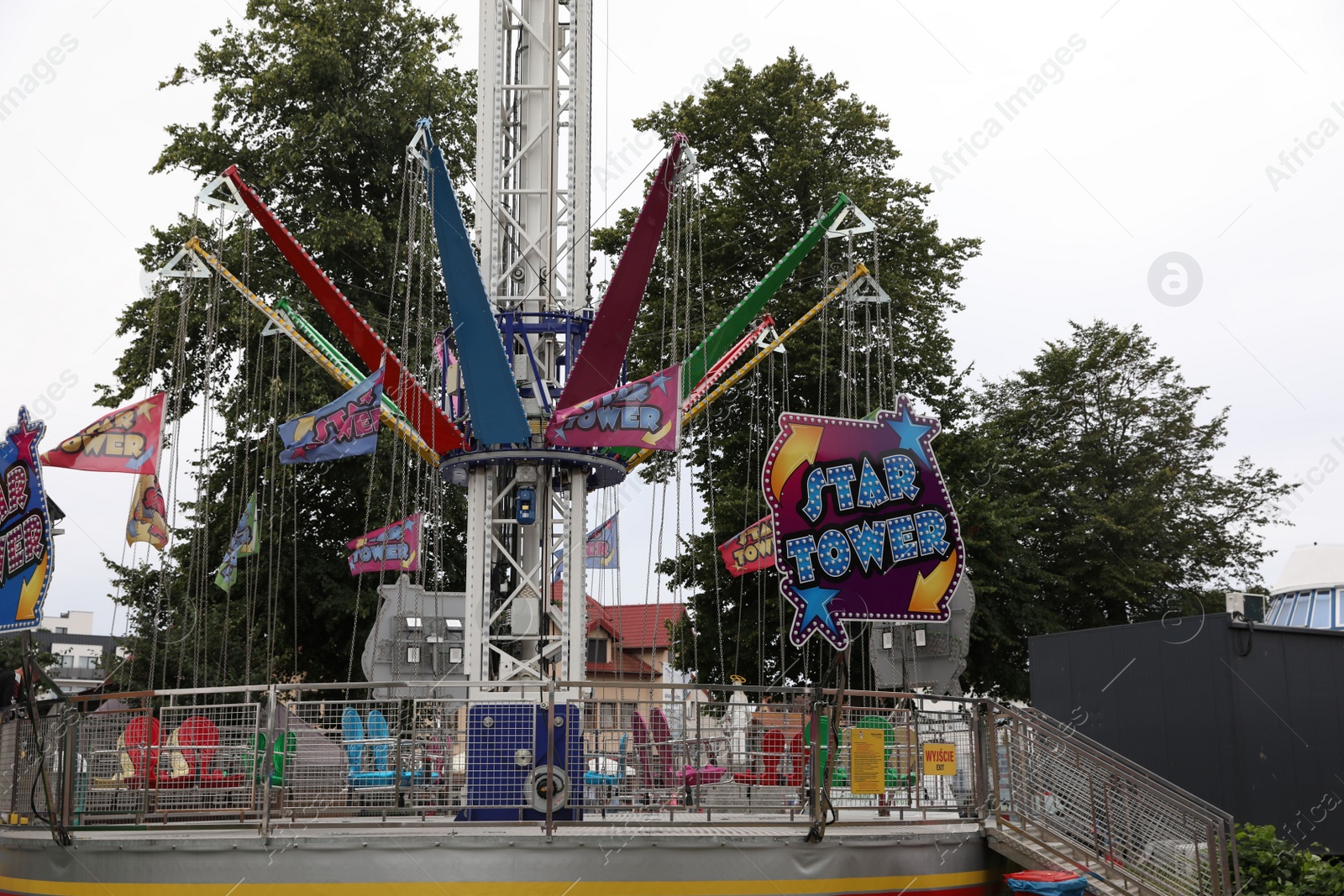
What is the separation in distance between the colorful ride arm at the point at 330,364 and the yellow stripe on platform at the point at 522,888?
6.93 m

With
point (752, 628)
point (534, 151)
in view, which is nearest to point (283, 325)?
point (534, 151)

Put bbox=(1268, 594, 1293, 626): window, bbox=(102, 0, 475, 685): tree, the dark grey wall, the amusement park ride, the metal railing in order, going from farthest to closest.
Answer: bbox=(102, 0, 475, 685): tree → bbox=(1268, 594, 1293, 626): window → the dark grey wall → the metal railing → the amusement park ride

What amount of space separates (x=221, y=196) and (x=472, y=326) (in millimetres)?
5567

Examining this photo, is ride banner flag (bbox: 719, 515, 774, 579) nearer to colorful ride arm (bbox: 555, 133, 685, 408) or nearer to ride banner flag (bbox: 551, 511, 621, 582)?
ride banner flag (bbox: 551, 511, 621, 582)

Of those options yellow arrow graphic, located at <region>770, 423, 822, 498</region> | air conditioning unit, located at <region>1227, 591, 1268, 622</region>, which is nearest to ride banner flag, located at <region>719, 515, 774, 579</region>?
air conditioning unit, located at <region>1227, 591, 1268, 622</region>

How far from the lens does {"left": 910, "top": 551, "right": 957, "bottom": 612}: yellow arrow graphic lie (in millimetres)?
12586

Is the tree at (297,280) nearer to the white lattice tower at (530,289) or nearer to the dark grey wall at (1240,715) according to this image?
the white lattice tower at (530,289)

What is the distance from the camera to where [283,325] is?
64.7ft

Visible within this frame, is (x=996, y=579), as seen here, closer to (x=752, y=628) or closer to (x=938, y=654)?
(x=752, y=628)

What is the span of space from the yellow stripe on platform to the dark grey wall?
905cm

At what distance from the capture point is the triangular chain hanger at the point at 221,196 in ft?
58.0

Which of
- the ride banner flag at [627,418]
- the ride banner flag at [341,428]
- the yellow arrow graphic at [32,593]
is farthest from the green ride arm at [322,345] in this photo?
the yellow arrow graphic at [32,593]

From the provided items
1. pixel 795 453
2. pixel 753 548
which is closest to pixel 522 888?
pixel 795 453

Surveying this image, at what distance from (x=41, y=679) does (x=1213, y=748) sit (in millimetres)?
15683
